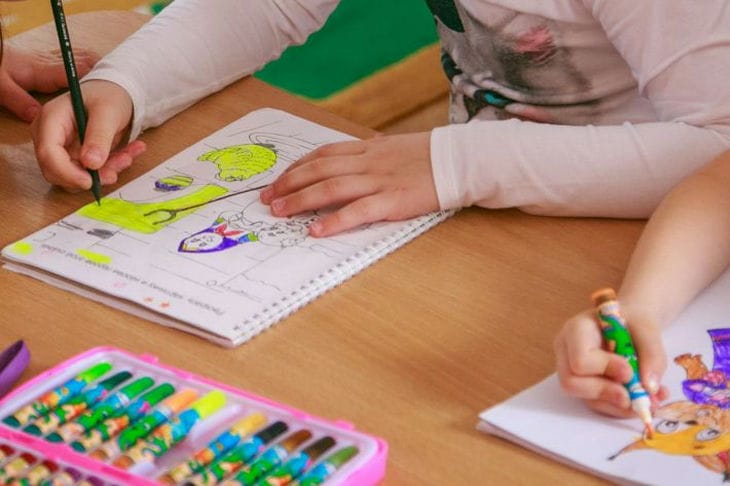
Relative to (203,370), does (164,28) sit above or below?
above

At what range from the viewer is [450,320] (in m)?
0.84

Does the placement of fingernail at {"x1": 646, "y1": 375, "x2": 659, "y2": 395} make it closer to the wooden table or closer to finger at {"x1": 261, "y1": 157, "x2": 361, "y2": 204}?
the wooden table

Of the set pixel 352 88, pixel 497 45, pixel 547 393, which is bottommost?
pixel 352 88

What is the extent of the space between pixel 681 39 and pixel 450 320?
30 centimetres

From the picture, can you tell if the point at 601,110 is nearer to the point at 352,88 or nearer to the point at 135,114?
the point at 135,114

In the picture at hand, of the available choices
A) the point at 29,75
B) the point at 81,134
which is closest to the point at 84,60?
the point at 29,75

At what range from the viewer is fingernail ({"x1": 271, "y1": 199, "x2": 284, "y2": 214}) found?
958mm

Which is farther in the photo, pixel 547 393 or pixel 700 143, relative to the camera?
pixel 700 143

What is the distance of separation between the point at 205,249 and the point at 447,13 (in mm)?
400

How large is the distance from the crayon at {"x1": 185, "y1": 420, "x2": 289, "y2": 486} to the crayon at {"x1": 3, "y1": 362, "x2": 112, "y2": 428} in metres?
0.11

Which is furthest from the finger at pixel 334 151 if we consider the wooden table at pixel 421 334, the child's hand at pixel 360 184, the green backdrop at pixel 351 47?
the green backdrop at pixel 351 47

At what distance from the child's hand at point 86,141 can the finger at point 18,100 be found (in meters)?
0.09

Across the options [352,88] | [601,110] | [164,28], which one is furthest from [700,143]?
[352,88]

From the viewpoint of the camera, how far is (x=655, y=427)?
0.72 metres
